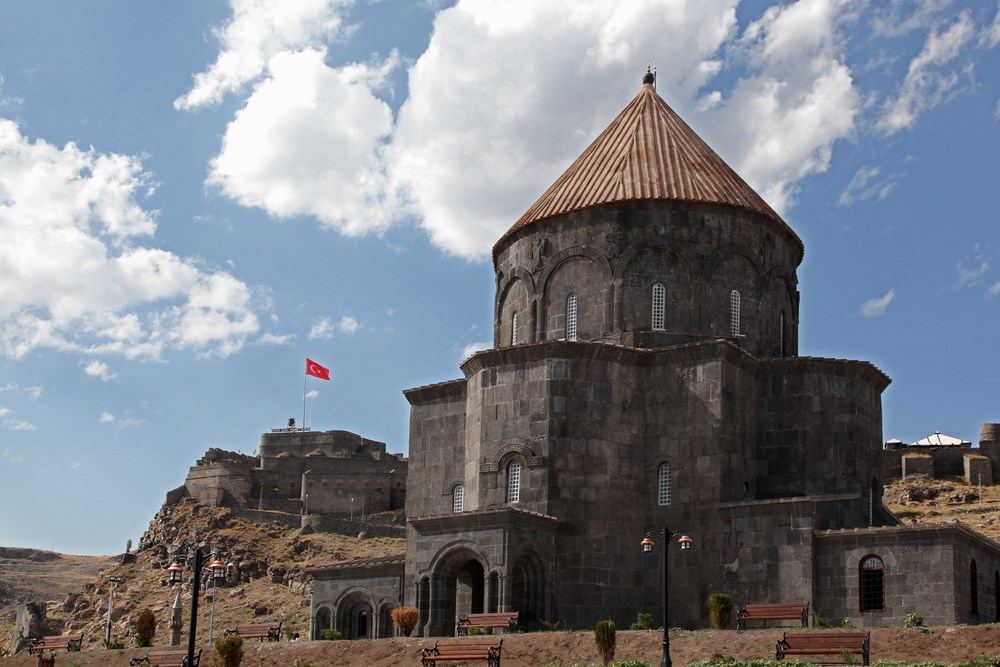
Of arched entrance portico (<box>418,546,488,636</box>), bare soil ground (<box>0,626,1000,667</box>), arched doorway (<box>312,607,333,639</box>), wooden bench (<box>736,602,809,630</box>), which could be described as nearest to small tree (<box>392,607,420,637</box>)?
arched entrance portico (<box>418,546,488,636</box>)

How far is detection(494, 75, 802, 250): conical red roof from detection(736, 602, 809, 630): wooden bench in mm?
10614

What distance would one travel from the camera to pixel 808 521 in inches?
1064

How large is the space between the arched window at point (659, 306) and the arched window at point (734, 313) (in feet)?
5.85

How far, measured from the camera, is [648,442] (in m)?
29.8

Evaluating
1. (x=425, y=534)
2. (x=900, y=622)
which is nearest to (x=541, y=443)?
(x=425, y=534)

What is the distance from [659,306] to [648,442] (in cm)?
382

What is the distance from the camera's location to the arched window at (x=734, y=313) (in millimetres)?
32156

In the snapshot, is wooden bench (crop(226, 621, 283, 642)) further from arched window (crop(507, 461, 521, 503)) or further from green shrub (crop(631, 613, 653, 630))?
green shrub (crop(631, 613, 653, 630))

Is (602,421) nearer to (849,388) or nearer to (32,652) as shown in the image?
(849,388)

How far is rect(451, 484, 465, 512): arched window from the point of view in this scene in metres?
32.2

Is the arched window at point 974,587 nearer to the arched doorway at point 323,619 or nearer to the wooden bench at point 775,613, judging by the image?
the wooden bench at point 775,613

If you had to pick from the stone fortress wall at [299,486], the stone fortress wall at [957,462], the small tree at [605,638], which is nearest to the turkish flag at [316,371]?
the stone fortress wall at [299,486]

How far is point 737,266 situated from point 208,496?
35.2 meters

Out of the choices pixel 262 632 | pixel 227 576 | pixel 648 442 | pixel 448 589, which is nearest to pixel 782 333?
pixel 648 442
